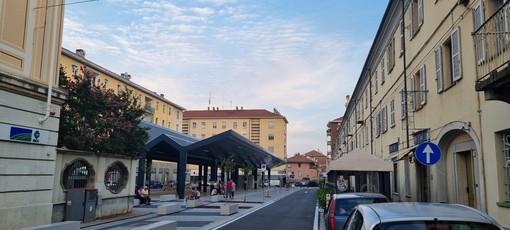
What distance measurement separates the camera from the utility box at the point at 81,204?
52.4 ft

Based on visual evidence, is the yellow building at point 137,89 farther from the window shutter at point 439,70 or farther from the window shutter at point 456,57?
the window shutter at point 456,57

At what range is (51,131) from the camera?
1432 centimetres

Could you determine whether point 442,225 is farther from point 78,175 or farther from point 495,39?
point 78,175

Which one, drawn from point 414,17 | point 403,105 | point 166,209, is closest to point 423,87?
point 403,105

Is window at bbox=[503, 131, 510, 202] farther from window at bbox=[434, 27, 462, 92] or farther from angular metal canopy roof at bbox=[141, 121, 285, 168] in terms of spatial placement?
angular metal canopy roof at bbox=[141, 121, 285, 168]

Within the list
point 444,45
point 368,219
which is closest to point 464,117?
point 444,45

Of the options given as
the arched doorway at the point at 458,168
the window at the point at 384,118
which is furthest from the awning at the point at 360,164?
the window at the point at 384,118

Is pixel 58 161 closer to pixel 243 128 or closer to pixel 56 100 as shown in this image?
pixel 56 100

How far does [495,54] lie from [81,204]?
1410cm

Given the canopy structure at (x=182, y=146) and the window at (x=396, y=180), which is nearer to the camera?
the window at (x=396, y=180)

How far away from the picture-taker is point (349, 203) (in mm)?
10242

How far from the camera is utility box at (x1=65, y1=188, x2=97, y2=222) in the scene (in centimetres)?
1596

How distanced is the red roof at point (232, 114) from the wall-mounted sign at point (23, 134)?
102m

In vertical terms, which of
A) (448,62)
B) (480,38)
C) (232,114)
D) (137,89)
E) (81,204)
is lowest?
(81,204)
